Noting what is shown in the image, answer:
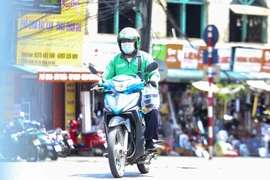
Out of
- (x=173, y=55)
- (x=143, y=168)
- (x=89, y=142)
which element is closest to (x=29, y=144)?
(x=89, y=142)

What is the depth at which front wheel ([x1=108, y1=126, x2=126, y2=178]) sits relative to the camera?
7.64 m

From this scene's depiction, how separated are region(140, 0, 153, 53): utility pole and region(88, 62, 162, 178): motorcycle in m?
7.57

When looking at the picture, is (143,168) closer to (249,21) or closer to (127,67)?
(127,67)

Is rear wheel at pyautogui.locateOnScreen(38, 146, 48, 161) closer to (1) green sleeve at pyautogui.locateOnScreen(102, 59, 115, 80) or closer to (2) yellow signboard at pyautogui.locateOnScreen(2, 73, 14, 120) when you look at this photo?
(2) yellow signboard at pyautogui.locateOnScreen(2, 73, 14, 120)

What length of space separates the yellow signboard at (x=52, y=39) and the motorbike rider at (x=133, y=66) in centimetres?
976

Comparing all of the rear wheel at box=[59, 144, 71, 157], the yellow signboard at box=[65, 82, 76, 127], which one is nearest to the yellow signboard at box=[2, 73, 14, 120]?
the yellow signboard at box=[65, 82, 76, 127]

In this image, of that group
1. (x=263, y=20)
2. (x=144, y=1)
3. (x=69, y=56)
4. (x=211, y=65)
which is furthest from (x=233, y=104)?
(x=211, y=65)

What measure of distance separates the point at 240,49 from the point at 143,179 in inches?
595

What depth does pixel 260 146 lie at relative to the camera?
21.4 metres

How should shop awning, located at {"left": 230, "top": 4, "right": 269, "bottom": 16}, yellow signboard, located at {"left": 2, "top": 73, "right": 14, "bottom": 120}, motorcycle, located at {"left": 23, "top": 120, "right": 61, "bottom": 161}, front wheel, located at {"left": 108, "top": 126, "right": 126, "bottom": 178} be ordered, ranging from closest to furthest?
1. front wheel, located at {"left": 108, "top": 126, "right": 126, "bottom": 178}
2. motorcycle, located at {"left": 23, "top": 120, "right": 61, "bottom": 161}
3. yellow signboard, located at {"left": 2, "top": 73, "right": 14, "bottom": 120}
4. shop awning, located at {"left": 230, "top": 4, "right": 269, "bottom": 16}

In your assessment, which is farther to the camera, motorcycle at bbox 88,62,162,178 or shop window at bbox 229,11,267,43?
shop window at bbox 229,11,267,43

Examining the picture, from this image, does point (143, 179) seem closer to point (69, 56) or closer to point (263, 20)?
point (69, 56)

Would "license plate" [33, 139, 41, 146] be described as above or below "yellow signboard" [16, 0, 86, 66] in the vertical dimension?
below

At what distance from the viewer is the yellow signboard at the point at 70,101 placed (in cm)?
2066
